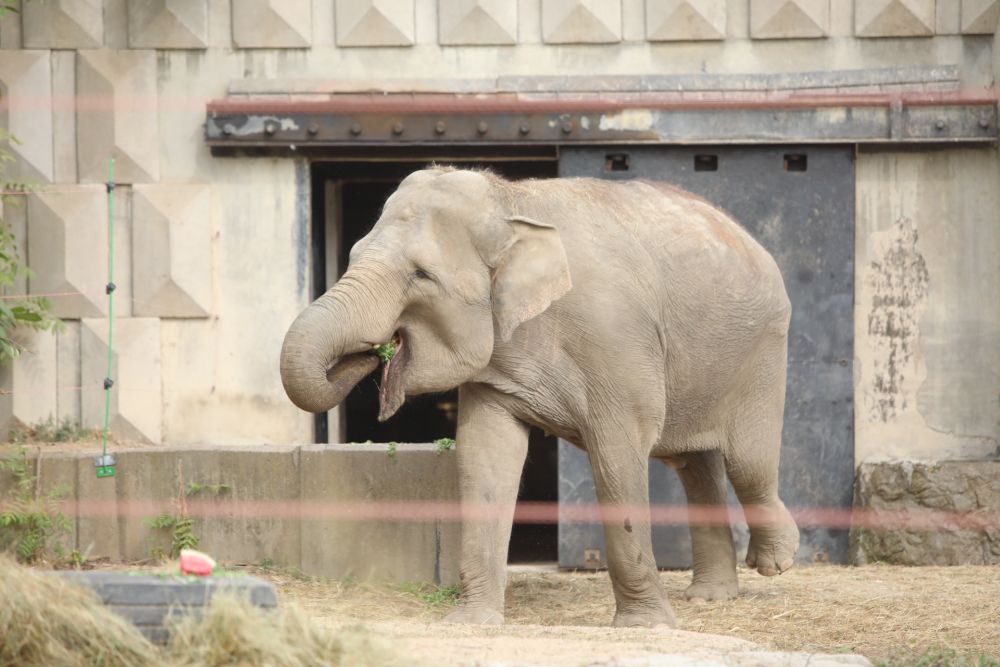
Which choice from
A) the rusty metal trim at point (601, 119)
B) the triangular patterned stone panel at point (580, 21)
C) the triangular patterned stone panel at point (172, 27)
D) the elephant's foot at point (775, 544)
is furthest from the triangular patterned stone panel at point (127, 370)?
the elephant's foot at point (775, 544)

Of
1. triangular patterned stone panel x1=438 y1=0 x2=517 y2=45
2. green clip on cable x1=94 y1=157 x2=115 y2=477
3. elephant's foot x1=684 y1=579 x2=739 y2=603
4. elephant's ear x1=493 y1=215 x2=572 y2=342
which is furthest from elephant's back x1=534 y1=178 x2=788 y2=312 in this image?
green clip on cable x1=94 y1=157 x2=115 y2=477

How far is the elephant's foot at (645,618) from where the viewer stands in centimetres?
871

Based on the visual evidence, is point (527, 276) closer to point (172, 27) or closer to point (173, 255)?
point (173, 255)

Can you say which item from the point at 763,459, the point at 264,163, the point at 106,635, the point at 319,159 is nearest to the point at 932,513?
the point at 763,459

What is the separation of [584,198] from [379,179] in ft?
14.7

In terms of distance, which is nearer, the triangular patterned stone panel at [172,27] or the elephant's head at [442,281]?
the elephant's head at [442,281]

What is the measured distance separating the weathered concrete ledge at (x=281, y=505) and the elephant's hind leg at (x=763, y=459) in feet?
5.55

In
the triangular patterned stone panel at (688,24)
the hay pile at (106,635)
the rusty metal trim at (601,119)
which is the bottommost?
the hay pile at (106,635)

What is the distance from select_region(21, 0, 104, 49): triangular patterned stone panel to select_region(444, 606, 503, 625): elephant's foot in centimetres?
520

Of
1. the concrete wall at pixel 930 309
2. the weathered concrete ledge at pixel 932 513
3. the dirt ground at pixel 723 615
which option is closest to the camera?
the dirt ground at pixel 723 615

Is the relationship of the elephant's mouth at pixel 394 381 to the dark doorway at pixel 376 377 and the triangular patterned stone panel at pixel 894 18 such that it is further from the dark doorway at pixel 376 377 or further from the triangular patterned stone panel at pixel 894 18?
the triangular patterned stone panel at pixel 894 18

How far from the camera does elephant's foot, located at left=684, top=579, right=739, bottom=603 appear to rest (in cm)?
1002

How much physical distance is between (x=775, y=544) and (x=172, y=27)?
17.2 ft

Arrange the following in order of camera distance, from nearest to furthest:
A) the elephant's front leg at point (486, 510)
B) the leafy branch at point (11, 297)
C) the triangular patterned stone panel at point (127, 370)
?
the elephant's front leg at point (486, 510)
the leafy branch at point (11, 297)
the triangular patterned stone panel at point (127, 370)
